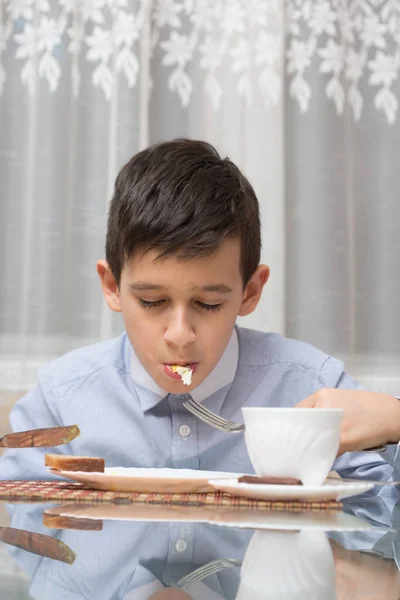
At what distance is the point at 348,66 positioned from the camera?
2.01 m

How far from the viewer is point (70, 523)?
54 cm

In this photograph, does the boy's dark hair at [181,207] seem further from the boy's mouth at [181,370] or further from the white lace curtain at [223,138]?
the white lace curtain at [223,138]

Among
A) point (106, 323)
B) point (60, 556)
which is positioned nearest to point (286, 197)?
point (106, 323)

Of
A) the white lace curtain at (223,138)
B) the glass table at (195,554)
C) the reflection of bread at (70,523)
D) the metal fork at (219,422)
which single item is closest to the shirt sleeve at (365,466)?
the metal fork at (219,422)

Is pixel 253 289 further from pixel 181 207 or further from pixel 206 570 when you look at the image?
pixel 206 570

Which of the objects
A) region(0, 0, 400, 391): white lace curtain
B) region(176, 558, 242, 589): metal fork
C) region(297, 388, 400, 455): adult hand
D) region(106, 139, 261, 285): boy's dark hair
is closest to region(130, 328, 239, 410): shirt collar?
region(106, 139, 261, 285): boy's dark hair

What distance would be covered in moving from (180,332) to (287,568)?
0.58 metres

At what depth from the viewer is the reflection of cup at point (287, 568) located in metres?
0.34

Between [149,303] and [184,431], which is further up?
[149,303]

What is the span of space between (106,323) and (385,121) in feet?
2.86

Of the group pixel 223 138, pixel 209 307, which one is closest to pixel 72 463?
pixel 209 307

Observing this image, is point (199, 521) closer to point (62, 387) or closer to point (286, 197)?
point (62, 387)

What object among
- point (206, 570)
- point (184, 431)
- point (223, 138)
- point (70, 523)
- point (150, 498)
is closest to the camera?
point (206, 570)

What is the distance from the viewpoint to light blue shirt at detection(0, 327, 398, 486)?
115 cm
